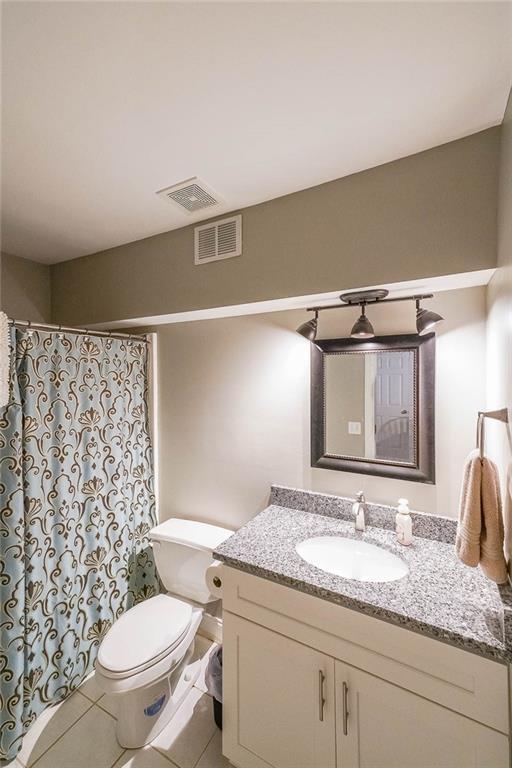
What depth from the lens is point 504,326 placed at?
2.95 ft

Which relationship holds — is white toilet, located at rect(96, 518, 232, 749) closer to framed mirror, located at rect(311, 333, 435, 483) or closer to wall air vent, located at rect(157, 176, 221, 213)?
framed mirror, located at rect(311, 333, 435, 483)

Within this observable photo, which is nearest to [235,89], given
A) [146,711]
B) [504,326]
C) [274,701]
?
[504,326]

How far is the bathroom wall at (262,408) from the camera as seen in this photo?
4.31 feet

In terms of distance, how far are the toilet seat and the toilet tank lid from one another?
0.29 meters

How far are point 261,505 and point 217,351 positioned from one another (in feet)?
3.04

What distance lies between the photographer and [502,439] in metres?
0.97

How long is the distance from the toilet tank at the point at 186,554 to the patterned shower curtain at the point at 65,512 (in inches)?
10.1

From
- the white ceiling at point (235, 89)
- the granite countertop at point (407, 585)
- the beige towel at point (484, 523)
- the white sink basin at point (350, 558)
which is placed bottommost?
the white sink basin at point (350, 558)

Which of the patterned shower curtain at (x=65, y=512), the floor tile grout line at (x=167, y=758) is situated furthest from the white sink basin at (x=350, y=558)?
the patterned shower curtain at (x=65, y=512)

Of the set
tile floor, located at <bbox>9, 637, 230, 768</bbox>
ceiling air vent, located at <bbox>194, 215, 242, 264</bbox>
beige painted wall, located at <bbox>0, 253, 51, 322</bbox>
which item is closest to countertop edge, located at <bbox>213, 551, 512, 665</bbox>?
tile floor, located at <bbox>9, 637, 230, 768</bbox>

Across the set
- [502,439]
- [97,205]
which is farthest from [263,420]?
[97,205]

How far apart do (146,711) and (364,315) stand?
6.55 ft

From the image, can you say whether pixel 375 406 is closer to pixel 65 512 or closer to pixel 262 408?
pixel 262 408

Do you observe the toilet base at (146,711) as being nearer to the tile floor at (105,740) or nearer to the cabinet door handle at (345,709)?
the tile floor at (105,740)
